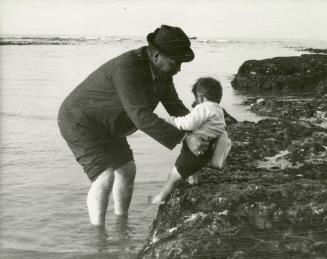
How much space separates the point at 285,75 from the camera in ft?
49.3

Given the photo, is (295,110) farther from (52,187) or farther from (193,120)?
(193,120)

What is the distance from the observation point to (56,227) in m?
4.83

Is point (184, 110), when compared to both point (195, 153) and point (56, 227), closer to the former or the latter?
point (195, 153)

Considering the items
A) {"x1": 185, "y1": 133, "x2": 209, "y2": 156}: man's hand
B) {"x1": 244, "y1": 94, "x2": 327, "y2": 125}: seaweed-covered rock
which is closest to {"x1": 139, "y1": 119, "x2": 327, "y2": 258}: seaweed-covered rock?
{"x1": 185, "y1": 133, "x2": 209, "y2": 156}: man's hand

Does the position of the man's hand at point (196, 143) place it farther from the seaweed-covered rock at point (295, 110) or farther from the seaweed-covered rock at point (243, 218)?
the seaweed-covered rock at point (295, 110)

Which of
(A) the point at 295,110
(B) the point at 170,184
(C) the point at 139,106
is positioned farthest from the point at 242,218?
(A) the point at 295,110

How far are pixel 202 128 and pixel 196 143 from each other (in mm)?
196

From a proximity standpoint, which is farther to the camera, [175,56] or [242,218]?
[175,56]

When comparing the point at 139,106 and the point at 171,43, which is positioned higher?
the point at 171,43

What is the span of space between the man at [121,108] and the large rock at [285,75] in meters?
10.1

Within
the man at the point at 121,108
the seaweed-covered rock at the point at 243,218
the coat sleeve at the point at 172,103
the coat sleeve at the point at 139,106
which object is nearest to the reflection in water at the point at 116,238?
the man at the point at 121,108

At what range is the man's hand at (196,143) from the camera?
12.6 feet

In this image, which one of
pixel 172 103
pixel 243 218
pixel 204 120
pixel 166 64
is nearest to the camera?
pixel 243 218

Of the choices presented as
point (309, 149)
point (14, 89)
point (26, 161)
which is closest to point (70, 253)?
point (309, 149)
